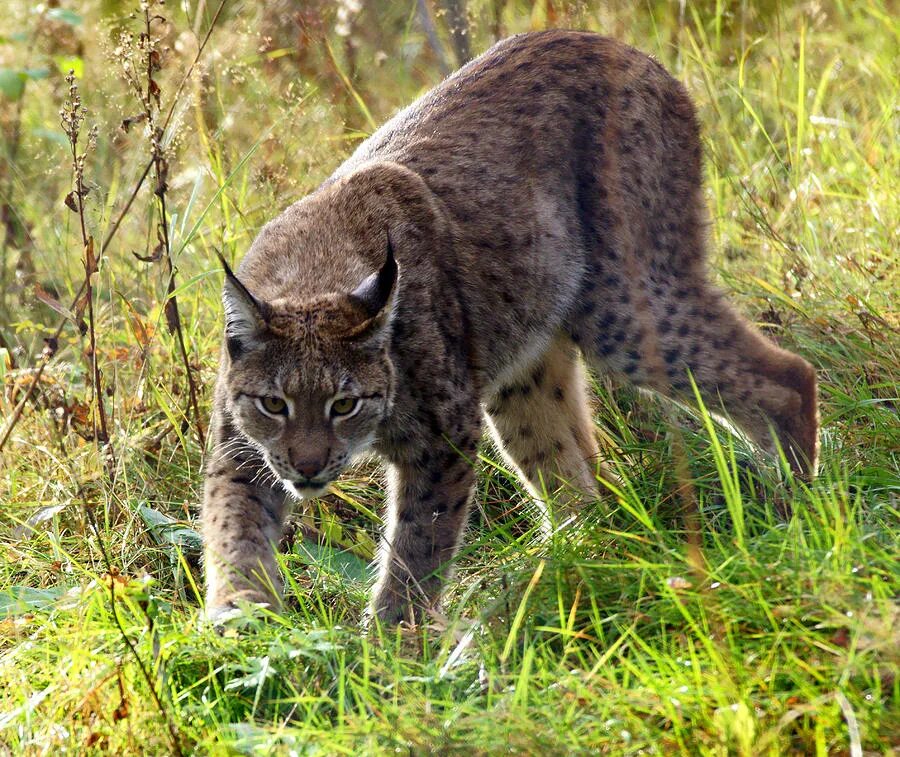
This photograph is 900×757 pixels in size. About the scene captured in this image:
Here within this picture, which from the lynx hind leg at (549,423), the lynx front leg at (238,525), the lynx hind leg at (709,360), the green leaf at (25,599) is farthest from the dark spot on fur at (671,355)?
the green leaf at (25,599)

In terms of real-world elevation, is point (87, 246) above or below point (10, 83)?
below

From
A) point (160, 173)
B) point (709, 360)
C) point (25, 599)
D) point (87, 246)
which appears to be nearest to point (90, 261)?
point (87, 246)

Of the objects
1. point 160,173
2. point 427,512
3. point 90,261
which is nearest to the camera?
point 427,512

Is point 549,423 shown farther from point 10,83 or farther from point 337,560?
point 10,83

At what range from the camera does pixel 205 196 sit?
611cm

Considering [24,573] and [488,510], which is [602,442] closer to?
[488,510]

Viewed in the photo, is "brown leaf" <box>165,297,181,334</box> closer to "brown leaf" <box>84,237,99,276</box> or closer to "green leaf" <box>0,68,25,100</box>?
"brown leaf" <box>84,237,99,276</box>

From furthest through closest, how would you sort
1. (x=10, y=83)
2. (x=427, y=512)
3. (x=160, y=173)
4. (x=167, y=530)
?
(x=10, y=83)
(x=160, y=173)
(x=167, y=530)
(x=427, y=512)

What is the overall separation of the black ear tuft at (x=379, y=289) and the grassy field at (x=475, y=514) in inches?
30.9

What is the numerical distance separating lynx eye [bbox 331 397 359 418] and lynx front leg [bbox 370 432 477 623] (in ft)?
1.16

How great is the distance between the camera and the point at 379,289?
388cm

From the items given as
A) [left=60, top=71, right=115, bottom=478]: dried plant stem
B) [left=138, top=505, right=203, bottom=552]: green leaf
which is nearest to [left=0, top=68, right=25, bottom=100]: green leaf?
[left=60, top=71, right=115, bottom=478]: dried plant stem

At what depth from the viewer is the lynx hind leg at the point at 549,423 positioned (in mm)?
4824

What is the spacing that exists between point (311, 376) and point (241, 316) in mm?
274
